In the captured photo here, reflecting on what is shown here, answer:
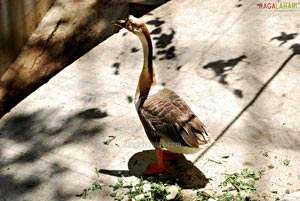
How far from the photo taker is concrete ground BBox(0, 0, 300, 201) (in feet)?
18.1

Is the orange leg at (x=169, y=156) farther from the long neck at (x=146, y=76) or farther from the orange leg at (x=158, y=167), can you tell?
the long neck at (x=146, y=76)

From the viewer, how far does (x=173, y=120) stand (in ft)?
16.9

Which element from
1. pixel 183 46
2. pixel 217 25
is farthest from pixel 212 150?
pixel 217 25

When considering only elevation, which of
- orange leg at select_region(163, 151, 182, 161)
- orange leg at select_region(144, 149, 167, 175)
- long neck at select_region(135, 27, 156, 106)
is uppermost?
long neck at select_region(135, 27, 156, 106)

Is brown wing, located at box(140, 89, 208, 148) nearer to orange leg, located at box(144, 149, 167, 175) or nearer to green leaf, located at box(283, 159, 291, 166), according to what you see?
orange leg, located at box(144, 149, 167, 175)

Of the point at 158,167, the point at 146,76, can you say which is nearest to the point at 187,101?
the point at 146,76

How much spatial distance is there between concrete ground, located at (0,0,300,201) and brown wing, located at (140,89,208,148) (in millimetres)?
581

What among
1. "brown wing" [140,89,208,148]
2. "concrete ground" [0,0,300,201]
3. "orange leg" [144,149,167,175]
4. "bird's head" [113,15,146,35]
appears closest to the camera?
"brown wing" [140,89,208,148]

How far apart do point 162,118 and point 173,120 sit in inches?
4.8

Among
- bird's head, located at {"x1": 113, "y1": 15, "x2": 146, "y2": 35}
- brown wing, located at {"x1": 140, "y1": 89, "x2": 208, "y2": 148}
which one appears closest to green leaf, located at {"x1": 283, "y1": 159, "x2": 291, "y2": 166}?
brown wing, located at {"x1": 140, "y1": 89, "x2": 208, "y2": 148}

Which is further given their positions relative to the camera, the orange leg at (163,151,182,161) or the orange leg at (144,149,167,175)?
the orange leg at (163,151,182,161)

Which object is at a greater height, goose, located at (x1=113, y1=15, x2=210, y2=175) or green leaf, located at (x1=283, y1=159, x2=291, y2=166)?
goose, located at (x1=113, y1=15, x2=210, y2=175)

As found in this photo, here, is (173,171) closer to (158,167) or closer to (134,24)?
(158,167)

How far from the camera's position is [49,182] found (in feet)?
18.2
